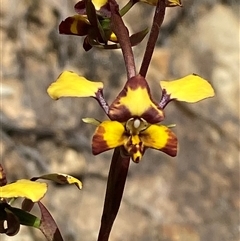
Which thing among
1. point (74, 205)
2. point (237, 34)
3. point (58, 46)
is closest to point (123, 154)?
point (74, 205)

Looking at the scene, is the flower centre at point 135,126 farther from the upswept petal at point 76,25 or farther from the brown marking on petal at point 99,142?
the upswept petal at point 76,25

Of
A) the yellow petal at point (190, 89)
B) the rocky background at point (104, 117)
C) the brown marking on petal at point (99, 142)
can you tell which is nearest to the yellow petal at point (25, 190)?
the brown marking on petal at point (99, 142)

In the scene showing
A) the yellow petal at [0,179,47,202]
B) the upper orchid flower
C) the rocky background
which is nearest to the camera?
the yellow petal at [0,179,47,202]

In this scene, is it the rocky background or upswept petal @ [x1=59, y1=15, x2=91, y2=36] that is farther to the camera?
the rocky background

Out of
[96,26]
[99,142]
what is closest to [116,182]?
[99,142]

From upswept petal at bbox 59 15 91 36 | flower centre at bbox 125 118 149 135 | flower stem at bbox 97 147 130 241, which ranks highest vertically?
upswept petal at bbox 59 15 91 36

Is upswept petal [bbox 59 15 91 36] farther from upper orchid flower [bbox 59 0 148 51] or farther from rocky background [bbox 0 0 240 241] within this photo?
rocky background [bbox 0 0 240 241]

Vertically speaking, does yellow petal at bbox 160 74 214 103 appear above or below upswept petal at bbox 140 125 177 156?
above

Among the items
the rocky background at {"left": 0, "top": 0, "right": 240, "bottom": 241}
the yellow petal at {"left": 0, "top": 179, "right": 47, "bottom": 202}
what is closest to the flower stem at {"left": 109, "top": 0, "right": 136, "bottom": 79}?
the yellow petal at {"left": 0, "top": 179, "right": 47, "bottom": 202}
